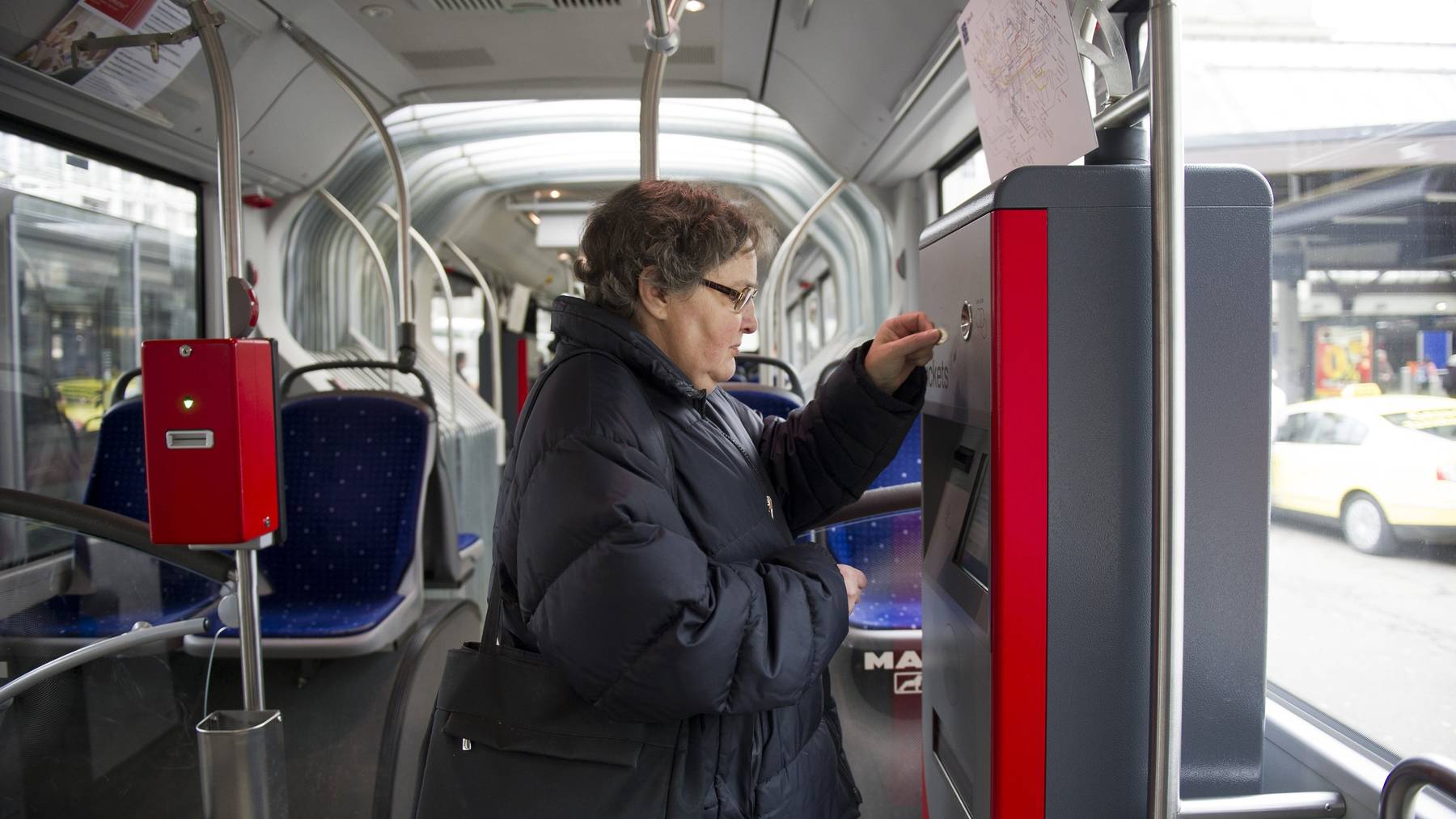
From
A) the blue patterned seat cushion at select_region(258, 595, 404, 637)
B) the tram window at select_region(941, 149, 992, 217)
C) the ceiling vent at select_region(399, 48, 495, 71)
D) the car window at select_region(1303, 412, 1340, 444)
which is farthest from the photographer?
the tram window at select_region(941, 149, 992, 217)

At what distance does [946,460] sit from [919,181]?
10.8 feet

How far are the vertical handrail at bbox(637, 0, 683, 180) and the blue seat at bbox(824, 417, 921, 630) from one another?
1.11m

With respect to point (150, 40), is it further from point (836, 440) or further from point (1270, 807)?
point (1270, 807)

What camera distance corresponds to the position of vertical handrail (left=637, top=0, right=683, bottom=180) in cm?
179

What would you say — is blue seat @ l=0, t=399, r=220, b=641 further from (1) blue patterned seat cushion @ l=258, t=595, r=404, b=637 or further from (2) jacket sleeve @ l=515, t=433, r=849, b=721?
(2) jacket sleeve @ l=515, t=433, r=849, b=721

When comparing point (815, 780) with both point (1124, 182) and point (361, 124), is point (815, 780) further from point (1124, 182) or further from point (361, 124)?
point (361, 124)

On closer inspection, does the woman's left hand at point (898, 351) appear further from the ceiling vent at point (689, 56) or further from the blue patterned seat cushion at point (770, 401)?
the ceiling vent at point (689, 56)

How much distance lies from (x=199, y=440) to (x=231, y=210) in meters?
0.45

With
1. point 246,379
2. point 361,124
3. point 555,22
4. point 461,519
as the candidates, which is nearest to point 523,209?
point 461,519

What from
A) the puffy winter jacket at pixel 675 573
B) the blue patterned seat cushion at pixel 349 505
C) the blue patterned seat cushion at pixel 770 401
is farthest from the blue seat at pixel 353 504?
the puffy winter jacket at pixel 675 573

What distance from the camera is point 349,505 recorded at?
3193 millimetres

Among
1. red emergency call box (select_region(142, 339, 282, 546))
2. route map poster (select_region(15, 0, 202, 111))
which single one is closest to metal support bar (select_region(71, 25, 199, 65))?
red emergency call box (select_region(142, 339, 282, 546))

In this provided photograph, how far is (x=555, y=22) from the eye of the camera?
3.16 metres

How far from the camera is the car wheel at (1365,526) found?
4.54 ft
